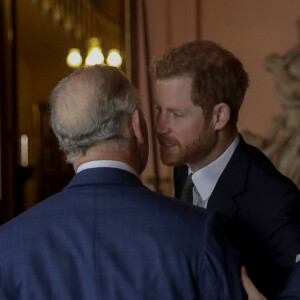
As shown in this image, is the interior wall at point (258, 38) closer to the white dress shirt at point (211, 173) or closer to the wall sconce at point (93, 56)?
the wall sconce at point (93, 56)

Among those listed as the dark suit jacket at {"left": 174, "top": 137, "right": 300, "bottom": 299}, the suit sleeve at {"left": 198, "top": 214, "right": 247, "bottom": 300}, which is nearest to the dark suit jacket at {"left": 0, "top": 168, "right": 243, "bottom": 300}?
the suit sleeve at {"left": 198, "top": 214, "right": 247, "bottom": 300}

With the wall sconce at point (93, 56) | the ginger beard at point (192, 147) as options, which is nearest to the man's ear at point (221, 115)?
the ginger beard at point (192, 147)

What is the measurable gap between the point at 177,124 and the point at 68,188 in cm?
50

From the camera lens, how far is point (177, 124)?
177 centimetres

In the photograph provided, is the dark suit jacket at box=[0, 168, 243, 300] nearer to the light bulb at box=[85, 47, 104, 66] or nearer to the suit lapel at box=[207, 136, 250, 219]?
the suit lapel at box=[207, 136, 250, 219]

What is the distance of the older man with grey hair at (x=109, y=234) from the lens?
4.10ft

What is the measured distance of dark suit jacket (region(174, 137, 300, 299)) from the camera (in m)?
1.58

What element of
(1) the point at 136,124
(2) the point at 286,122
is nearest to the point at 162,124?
(1) the point at 136,124

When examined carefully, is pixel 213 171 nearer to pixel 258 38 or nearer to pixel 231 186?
pixel 231 186

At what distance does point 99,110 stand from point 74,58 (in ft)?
11.9

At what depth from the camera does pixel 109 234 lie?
4.15ft

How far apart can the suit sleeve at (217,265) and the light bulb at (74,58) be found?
12.1 feet

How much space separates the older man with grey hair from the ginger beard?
18.2 inches

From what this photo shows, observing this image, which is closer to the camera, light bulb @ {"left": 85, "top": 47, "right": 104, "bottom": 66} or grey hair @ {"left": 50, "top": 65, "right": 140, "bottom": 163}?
grey hair @ {"left": 50, "top": 65, "right": 140, "bottom": 163}
